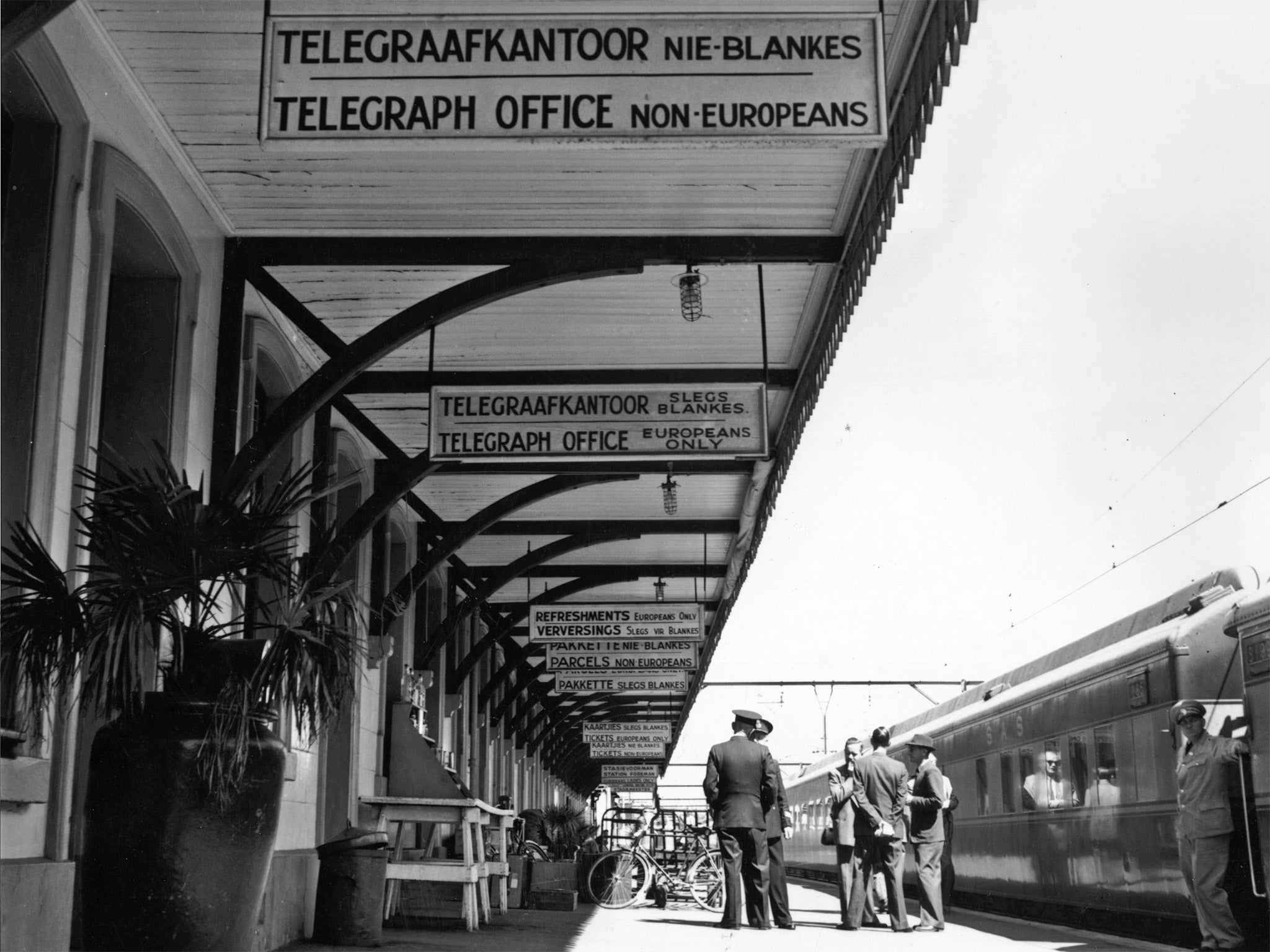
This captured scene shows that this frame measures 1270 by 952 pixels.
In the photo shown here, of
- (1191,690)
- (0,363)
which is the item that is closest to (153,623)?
(0,363)

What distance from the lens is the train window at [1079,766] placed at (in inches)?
469

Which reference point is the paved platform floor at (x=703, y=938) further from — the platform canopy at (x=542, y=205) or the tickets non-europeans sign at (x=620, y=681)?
the tickets non-europeans sign at (x=620, y=681)

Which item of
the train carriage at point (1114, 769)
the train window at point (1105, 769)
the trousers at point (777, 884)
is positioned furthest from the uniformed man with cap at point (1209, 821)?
the trousers at point (777, 884)

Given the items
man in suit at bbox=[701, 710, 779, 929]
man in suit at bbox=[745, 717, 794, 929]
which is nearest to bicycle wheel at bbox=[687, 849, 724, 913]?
man in suit at bbox=[745, 717, 794, 929]

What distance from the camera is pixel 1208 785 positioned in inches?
344

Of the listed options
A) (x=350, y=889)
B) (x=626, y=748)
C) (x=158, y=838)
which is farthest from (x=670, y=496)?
(x=626, y=748)

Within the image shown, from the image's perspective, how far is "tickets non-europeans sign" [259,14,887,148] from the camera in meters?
5.38

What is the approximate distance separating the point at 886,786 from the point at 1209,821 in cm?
315

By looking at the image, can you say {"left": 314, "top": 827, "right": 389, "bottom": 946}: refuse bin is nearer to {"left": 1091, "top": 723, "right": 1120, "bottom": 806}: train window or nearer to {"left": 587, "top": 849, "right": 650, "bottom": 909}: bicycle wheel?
{"left": 1091, "top": 723, "right": 1120, "bottom": 806}: train window

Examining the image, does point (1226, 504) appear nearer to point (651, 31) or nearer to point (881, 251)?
point (881, 251)

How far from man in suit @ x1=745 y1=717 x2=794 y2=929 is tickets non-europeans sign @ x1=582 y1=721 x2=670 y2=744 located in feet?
54.4

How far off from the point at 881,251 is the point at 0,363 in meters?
4.46

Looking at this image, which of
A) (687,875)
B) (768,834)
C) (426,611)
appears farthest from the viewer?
(426,611)

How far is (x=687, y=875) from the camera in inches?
549
